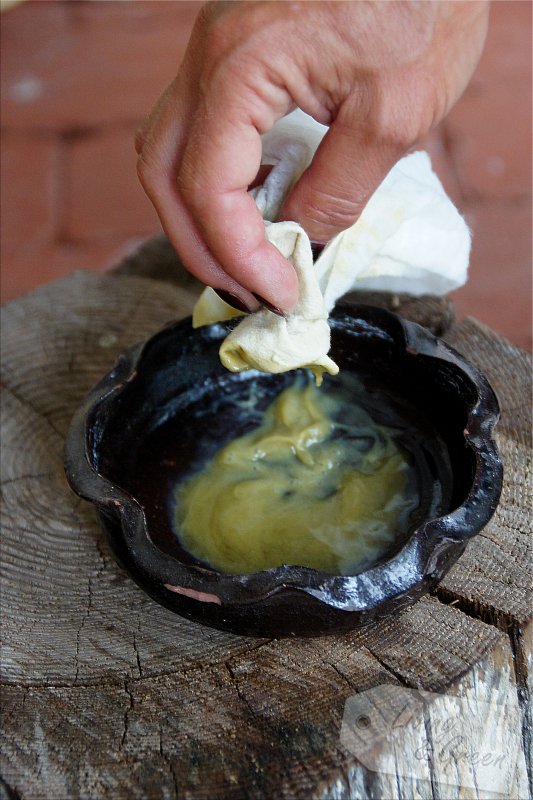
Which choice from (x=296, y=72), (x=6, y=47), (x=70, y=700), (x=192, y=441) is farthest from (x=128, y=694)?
(x=6, y=47)

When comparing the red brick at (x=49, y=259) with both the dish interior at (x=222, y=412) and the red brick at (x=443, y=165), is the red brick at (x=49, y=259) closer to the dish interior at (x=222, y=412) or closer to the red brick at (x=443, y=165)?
the red brick at (x=443, y=165)

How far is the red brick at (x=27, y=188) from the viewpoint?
2.13 meters

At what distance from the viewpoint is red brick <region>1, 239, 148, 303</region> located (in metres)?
2.03

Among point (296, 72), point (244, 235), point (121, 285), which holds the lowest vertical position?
point (121, 285)

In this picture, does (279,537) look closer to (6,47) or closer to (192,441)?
(192,441)

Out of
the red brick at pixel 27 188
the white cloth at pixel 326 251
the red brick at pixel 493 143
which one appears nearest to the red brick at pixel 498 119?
the red brick at pixel 493 143

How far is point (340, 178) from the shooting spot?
734 millimetres

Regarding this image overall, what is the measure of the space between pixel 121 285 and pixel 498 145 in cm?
133

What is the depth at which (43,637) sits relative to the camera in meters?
0.87

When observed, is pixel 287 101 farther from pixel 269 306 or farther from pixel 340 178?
pixel 269 306

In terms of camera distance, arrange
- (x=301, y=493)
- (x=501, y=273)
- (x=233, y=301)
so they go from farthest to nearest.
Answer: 1. (x=501, y=273)
2. (x=301, y=493)
3. (x=233, y=301)

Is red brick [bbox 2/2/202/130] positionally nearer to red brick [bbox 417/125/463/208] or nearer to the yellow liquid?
red brick [bbox 417/125/463/208]

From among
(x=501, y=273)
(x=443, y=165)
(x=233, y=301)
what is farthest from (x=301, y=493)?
(x=443, y=165)

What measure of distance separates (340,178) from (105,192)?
1.57m
